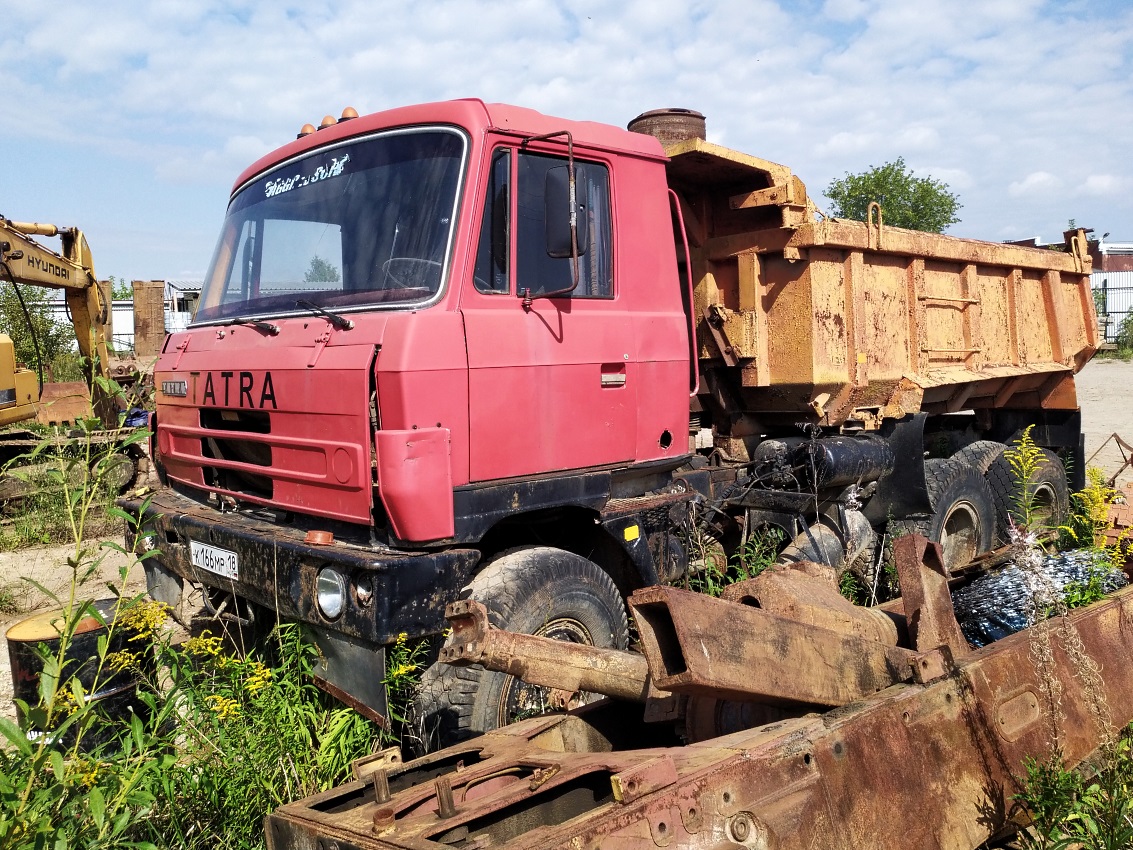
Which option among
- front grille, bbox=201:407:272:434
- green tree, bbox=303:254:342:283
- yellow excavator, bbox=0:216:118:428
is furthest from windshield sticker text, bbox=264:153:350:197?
yellow excavator, bbox=0:216:118:428

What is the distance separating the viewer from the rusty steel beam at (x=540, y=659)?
2512mm

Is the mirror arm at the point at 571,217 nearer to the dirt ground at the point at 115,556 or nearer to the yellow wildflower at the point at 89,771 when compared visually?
the dirt ground at the point at 115,556

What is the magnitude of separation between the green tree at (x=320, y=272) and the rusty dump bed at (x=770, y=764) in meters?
2.05

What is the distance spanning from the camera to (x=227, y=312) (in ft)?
15.0

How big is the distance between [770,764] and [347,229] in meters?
2.77

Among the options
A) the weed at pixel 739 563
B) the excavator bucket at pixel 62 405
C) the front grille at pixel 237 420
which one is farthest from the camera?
the excavator bucket at pixel 62 405

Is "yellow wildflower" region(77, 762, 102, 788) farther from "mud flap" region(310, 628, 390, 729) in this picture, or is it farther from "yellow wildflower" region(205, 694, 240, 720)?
"mud flap" region(310, 628, 390, 729)

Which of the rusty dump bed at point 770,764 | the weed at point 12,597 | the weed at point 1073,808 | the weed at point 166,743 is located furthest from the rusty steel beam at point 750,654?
the weed at point 12,597

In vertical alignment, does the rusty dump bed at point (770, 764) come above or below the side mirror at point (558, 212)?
below

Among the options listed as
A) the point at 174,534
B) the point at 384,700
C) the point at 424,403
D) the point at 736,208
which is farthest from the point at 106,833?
Result: the point at 736,208

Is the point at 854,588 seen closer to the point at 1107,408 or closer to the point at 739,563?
the point at 739,563

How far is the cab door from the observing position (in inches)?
144

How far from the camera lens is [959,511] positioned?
6762 mm

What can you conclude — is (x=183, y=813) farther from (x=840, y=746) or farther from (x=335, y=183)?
(x=335, y=183)
